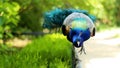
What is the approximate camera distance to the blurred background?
682 centimetres

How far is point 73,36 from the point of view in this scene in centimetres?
486

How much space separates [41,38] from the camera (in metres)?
11.2

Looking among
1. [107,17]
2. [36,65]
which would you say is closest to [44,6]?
[36,65]

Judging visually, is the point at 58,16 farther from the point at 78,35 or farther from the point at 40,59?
the point at 40,59

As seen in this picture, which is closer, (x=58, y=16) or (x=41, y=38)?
(x=58, y=16)

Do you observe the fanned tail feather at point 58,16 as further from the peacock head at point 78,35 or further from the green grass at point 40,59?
the peacock head at point 78,35

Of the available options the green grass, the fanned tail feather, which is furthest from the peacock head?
the green grass

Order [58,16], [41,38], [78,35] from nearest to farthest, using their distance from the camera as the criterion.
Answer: [78,35] → [58,16] → [41,38]

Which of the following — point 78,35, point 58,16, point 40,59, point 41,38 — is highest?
point 58,16

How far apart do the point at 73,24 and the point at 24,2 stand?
1213cm

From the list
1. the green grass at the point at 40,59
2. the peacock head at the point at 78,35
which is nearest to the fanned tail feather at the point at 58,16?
the green grass at the point at 40,59

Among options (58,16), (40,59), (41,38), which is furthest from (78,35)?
(41,38)

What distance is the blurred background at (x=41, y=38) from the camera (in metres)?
6.82

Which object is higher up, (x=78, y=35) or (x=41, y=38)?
(x=78, y=35)
